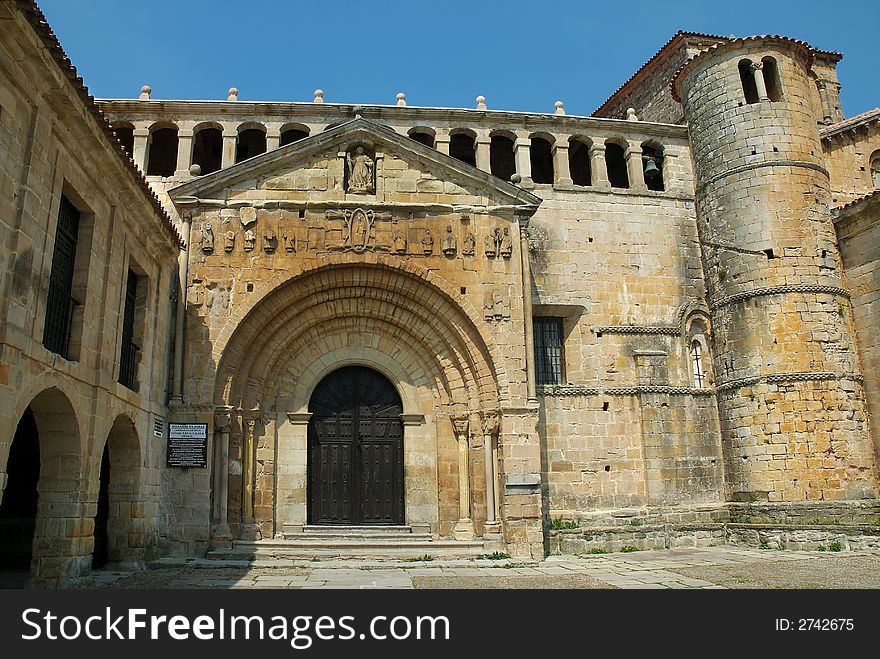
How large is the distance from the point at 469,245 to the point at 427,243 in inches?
33.7

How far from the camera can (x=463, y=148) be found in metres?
18.6

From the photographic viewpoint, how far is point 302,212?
45.2ft

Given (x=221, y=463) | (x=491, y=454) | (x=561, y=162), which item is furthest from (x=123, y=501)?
(x=561, y=162)

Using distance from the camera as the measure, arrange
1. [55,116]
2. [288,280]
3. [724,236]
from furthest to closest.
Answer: [724,236], [288,280], [55,116]

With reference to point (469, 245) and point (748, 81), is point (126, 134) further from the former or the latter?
point (748, 81)

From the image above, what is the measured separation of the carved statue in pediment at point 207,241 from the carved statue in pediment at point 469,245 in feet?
16.2

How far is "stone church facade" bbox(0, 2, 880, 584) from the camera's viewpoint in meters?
12.9

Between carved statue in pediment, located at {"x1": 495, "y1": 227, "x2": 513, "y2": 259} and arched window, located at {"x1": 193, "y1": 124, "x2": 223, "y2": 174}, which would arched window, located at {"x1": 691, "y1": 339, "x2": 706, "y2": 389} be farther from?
arched window, located at {"x1": 193, "y1": 124, "x2": 223, "y2": 174}

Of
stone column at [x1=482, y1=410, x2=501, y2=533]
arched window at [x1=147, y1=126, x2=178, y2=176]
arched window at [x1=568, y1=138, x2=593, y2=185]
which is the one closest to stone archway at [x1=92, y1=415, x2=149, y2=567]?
stone column at [x1=482, y1=410, x2=501, y2=533]

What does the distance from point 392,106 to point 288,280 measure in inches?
249

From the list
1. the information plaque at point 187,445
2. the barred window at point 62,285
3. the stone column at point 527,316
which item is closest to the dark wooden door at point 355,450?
the information plaque at point 187,445
